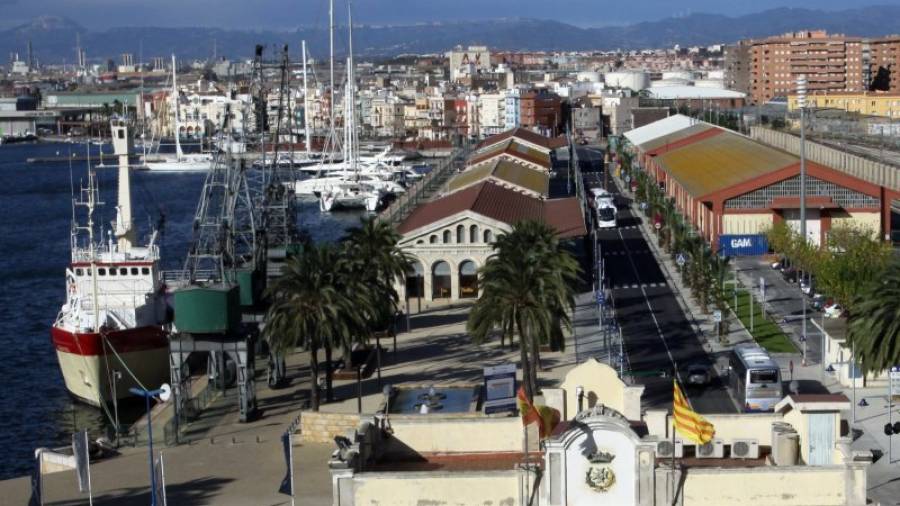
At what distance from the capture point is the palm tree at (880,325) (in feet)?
97.7

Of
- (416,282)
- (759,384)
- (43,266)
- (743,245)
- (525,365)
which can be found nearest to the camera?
(759,384)

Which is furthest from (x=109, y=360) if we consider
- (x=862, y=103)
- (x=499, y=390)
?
(x=862, y=103)

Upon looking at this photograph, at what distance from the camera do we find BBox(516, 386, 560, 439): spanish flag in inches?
782

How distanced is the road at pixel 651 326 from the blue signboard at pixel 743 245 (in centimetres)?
289

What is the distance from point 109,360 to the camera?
144 feet

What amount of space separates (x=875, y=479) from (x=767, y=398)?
267 inches

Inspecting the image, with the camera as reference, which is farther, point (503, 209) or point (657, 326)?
point (503, 209)

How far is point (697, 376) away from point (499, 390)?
9957 millimetres

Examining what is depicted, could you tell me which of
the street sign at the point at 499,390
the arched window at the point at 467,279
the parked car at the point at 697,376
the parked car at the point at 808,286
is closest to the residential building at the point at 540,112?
the arched window at the point at 467,279

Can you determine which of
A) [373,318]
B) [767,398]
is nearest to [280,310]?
[373,318]

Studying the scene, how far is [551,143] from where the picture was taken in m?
121

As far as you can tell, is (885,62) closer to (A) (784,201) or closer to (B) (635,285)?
(A) (784,201)

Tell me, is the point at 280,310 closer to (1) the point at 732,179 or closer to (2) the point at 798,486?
(2) the point at 798,486

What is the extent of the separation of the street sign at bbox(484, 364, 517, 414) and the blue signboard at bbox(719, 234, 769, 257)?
32567 millimetres
